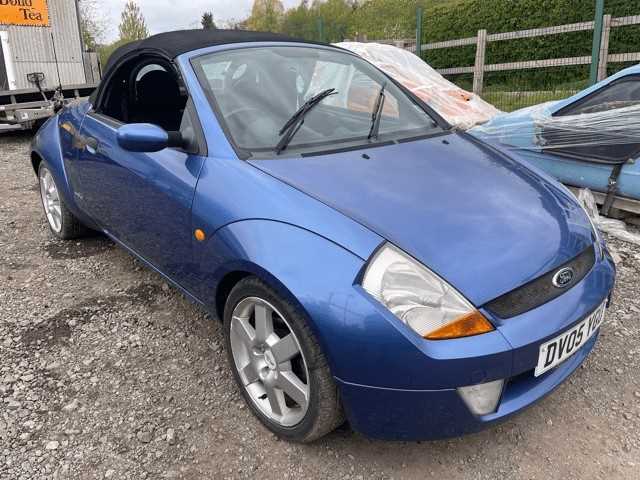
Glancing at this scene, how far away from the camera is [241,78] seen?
267cm

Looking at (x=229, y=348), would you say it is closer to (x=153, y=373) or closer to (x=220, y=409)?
(x=220, y=409)

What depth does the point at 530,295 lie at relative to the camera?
1.84 metres

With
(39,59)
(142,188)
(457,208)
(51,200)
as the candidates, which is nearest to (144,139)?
(142,188)

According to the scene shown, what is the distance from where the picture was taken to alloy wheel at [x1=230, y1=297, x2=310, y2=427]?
2014mm

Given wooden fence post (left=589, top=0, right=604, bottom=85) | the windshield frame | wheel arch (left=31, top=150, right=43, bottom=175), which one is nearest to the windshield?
the windshield frame

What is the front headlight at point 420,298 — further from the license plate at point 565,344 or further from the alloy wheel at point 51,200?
the alloy wheel at point 51,200

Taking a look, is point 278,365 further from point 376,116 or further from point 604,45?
point 604,45

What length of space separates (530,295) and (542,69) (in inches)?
386

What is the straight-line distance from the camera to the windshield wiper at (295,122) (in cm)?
243

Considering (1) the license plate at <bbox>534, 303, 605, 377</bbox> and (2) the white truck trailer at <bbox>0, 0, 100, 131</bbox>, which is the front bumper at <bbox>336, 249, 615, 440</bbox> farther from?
(2) the white truck trailer at <bbox>0, 0, 100, 131</bbox>

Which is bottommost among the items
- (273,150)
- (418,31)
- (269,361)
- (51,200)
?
(269,361)

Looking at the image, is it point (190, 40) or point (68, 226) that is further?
point (68, 226)

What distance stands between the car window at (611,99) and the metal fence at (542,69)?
3903 mm

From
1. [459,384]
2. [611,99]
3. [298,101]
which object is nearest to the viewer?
[459,384]
